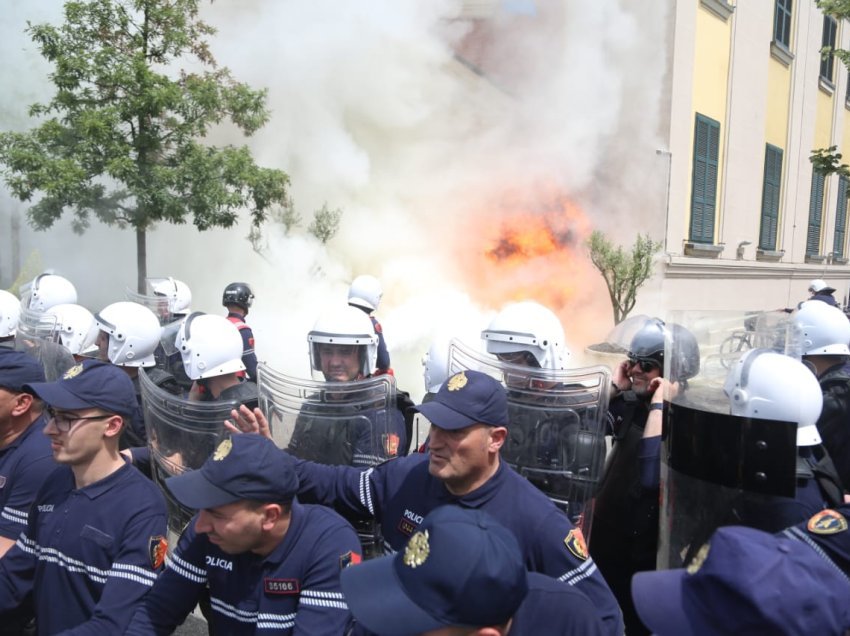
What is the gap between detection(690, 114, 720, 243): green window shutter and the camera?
15828mm

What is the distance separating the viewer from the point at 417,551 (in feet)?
4.66

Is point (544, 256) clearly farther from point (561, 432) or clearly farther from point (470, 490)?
point (470, 490)

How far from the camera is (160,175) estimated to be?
393 inches

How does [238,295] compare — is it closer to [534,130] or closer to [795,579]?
[795,579]

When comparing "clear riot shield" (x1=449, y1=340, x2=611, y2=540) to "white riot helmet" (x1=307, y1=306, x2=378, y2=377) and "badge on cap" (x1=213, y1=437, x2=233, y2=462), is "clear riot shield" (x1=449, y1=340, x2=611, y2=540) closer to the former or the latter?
"white riot helmet" (x1=307, y1=306, x2=378, y2=377)

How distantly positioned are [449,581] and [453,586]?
0.5 inches

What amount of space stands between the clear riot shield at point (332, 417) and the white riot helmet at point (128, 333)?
1.61 metres

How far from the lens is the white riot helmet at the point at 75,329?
481 cm

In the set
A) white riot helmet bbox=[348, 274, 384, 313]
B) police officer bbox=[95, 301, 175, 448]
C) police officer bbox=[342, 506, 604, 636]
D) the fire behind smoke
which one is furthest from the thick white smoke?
police officer bbox=[342, 506, 604, 636]

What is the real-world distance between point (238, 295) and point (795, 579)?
19.3 ft

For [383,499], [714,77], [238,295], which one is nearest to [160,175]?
[238,295]

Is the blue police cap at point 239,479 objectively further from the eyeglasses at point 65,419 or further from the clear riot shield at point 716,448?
the clear riot shield at point 716,448

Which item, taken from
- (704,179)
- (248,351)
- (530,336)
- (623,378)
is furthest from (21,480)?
(704,179)

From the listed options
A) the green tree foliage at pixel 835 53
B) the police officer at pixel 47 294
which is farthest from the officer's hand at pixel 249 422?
the green tree foliage at pixel 835 53
